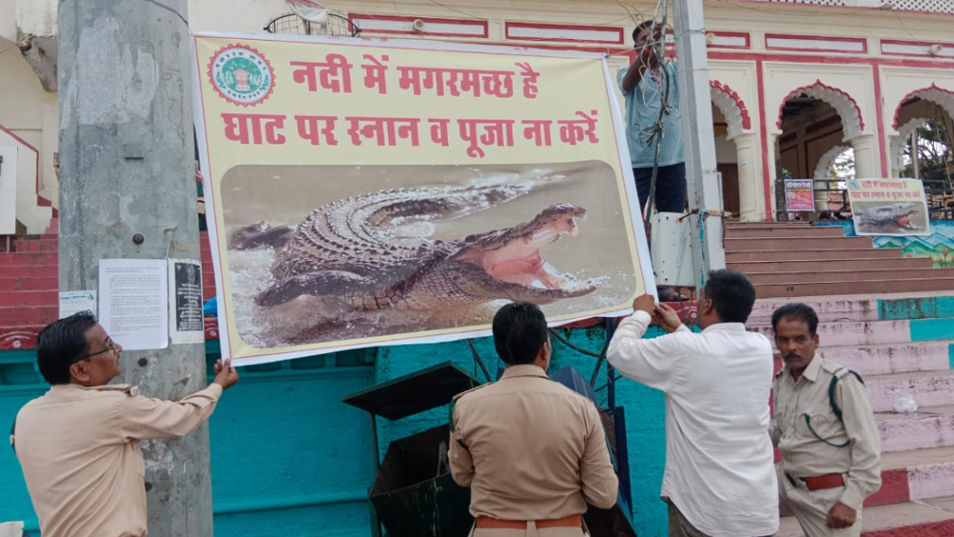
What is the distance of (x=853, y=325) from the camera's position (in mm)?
5676

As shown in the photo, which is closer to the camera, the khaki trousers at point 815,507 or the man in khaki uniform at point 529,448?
the man in khaki uniform at point 529,448

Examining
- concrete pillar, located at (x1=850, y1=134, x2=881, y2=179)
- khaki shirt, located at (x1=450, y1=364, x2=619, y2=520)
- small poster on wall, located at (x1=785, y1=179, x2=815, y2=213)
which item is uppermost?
concrete pillar, located at (x1=850, y1=134, x2=881, y2=179)

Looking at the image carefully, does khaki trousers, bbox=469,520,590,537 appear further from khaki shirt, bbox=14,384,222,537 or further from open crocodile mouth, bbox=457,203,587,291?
open crocodile mouth, bbox=457,203,587,291

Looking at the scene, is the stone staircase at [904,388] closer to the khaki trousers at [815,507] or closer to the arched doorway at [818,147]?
the khaki trousers at [815,507]

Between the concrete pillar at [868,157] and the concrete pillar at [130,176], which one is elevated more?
the concrete pillar at [868,157]

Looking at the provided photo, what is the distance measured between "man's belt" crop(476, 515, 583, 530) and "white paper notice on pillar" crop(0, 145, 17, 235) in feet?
28.9

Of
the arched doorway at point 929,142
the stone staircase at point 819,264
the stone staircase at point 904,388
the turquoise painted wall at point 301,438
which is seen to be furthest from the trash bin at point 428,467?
the arched doorway at point 929,142

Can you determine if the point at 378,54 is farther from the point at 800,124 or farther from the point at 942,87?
the point at 800,124

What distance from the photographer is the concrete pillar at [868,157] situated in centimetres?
1388

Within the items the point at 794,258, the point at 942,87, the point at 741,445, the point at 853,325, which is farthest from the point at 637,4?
the point at 741,445

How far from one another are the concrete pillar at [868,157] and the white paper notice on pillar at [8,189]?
14.6 meters

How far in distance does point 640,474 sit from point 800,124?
60.4 feet

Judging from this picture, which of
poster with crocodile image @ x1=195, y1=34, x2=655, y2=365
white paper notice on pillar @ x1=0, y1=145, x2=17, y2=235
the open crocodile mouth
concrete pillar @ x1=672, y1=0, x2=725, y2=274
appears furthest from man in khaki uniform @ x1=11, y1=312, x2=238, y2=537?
white paper notice on pillar @ x1=0, y1=145, x2=17, y2=235

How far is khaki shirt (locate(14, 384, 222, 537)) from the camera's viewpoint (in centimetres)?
194
